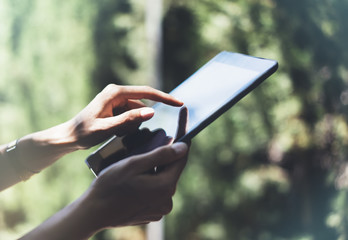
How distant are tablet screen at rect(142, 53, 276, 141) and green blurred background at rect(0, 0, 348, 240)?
96 cm

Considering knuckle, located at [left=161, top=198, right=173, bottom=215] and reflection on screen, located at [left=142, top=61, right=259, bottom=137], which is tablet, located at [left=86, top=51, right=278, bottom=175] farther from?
→ knuckle, located at [left=161, top=198, right=173, bottom=215]

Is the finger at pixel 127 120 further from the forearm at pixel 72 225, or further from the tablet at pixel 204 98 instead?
the forearm at pixel 72 225

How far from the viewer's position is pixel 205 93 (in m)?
1.13

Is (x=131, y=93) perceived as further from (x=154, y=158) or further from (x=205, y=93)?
(x=154, y=158)

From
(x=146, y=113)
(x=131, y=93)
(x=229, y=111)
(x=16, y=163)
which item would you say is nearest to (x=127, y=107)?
(x=131, y=93)

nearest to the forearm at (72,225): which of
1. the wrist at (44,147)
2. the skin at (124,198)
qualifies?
the skin at (124,198)

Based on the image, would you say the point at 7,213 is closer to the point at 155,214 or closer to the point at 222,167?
the point at 222,167

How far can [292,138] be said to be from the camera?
215 cm

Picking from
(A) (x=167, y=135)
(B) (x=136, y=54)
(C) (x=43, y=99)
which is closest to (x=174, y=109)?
(A) (x=167, y=135)

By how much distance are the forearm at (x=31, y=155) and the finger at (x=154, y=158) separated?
49 centimetres

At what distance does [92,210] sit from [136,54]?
2.10 m

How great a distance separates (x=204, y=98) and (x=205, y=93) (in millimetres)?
30

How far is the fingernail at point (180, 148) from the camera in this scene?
2.90ft

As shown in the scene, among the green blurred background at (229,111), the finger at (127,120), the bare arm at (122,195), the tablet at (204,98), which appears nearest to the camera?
the bare arm at (122,195)
